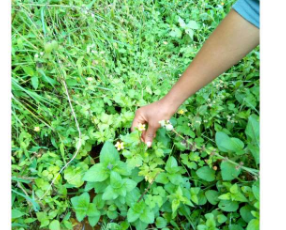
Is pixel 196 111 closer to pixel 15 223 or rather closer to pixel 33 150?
pixel 33 150

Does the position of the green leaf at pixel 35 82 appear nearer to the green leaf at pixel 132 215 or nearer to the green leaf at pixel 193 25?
the green leaf at pixel 132 215

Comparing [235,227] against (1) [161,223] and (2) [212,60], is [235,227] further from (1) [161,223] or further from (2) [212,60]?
(2) [212,60]

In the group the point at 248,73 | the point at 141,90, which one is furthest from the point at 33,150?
the point at 248,73

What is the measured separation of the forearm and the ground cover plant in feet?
0.67

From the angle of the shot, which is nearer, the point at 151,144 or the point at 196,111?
the point at 151,144

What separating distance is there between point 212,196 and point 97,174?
0.54 m

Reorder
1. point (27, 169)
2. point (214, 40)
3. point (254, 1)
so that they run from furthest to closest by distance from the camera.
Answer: point (27, 169)
point (214, 40)
point (254, 1)

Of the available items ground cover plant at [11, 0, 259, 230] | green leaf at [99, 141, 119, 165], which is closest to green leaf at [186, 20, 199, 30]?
ground cover plant at [11, 0, 259, 230]

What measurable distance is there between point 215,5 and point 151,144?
5.22 feet

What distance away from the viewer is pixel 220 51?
1052 mm

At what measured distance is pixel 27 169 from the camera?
4.20ft

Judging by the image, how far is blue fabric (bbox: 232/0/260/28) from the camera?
36.9 inches

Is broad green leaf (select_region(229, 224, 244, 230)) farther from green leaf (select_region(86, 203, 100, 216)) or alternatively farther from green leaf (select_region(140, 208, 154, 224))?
green leaf (select_region(86, 203, 100, 216))

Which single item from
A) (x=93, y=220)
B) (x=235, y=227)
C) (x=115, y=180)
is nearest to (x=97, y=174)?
(x=115, y=180)
